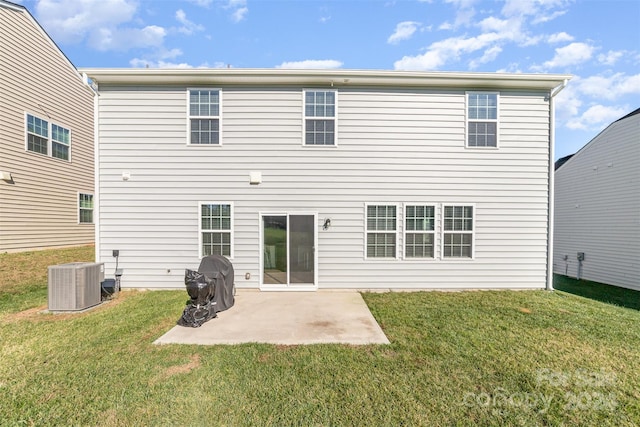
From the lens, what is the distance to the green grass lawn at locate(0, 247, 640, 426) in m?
2.43

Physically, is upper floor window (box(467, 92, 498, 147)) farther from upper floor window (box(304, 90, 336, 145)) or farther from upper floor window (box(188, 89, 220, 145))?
upper floor window (box(188, 89, 220, 145))

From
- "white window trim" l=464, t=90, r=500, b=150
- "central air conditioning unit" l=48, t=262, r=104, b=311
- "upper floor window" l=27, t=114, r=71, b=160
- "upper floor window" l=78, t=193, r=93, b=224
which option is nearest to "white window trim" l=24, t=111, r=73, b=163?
"upper floor window" l=27, t=114, r=71, b=160

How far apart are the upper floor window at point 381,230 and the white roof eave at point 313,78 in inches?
123

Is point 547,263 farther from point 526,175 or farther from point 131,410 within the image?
point 131,410

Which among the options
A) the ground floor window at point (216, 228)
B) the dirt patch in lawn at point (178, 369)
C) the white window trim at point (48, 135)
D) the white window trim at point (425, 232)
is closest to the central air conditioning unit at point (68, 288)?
the ground floor window at point (216, 228)

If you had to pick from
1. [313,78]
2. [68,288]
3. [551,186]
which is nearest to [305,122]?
[313,78]

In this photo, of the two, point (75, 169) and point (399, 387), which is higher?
point (75, 169)

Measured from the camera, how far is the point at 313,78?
20.3 ft

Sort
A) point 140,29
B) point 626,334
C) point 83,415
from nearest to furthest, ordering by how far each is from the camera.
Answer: point 83,415
point 626,334
point 140,29

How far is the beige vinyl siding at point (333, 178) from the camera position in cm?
637

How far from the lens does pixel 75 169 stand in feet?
35.3

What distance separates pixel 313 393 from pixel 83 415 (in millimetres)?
2157

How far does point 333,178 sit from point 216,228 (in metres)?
3.19

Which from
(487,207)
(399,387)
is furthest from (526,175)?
(399,387)
